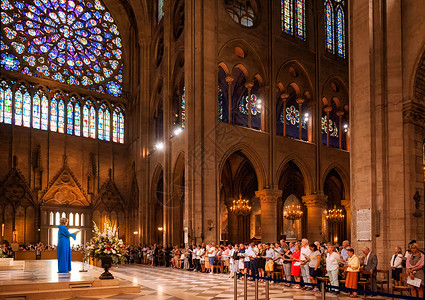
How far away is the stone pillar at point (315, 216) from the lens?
92.9 feet

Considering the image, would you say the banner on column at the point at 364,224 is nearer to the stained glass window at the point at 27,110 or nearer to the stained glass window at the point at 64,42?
the stained glass window at the point at 27,110

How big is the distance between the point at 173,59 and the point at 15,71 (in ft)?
36.2

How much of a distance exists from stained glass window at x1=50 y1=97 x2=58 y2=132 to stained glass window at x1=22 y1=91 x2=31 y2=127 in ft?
5.00

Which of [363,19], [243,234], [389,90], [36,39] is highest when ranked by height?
[36,39]

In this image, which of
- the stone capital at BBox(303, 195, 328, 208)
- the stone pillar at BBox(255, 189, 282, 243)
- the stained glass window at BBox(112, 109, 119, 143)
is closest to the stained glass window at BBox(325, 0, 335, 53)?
the stone capital at BBox(303, 195, 328, 208)

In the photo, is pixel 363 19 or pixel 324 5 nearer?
pixel 363 19

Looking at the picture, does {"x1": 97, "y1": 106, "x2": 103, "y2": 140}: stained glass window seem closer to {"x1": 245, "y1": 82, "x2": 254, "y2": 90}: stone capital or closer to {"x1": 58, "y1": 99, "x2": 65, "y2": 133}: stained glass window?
{"x1": 58, "y1": 99, "x2": 65, "y2": 133}: stained glass window

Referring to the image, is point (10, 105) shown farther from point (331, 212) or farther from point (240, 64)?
point (331, 212)

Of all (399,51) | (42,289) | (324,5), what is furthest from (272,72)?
(42,289)

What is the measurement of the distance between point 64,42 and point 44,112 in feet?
18.9

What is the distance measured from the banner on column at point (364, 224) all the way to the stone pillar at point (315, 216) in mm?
13499

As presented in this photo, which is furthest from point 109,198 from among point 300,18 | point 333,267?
point 333,267

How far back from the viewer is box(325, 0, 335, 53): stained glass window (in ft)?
106

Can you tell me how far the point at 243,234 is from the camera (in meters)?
31.6
